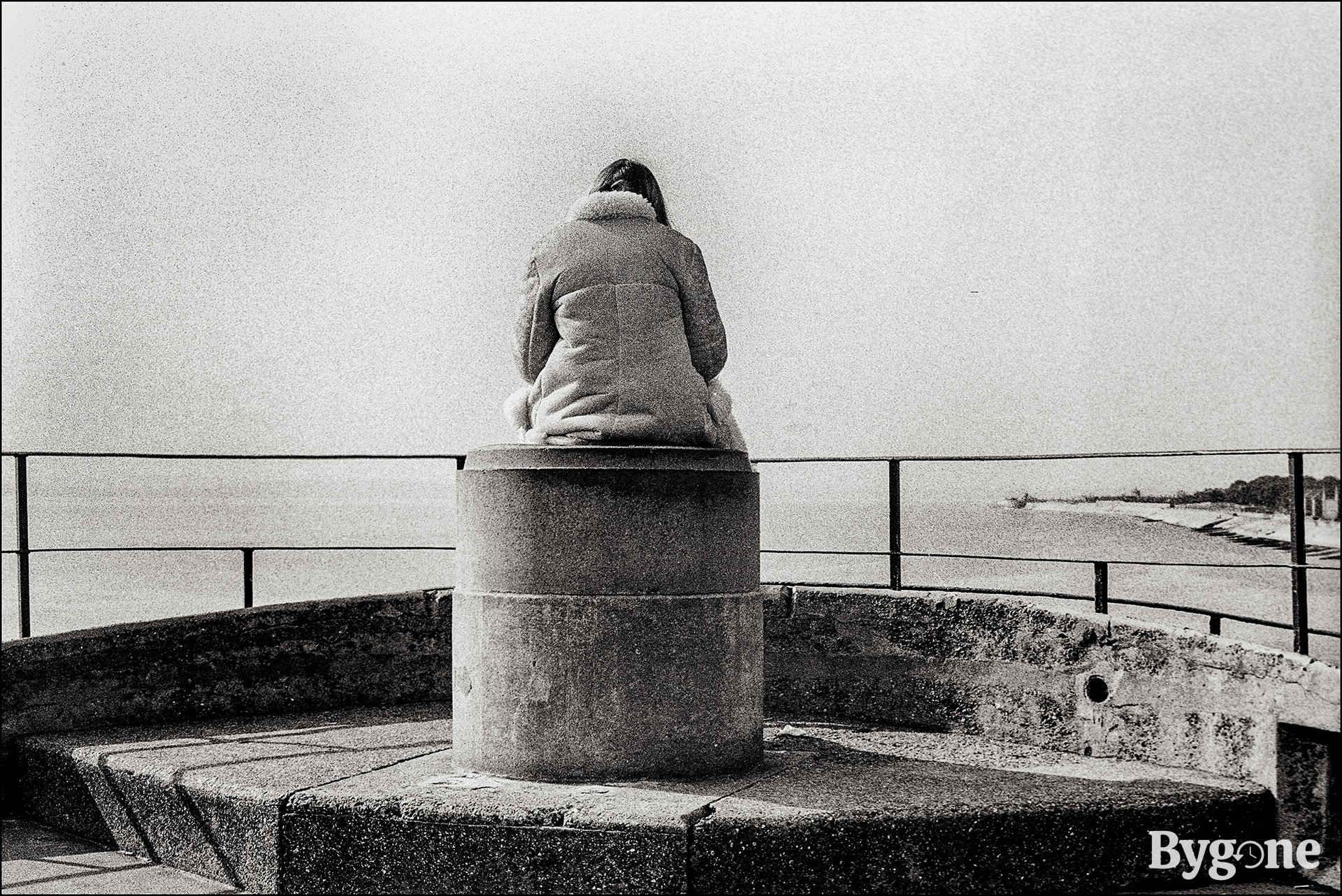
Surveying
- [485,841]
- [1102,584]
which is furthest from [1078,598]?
[485,841]

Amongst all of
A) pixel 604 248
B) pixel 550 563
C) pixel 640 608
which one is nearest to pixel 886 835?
pixel 640 608

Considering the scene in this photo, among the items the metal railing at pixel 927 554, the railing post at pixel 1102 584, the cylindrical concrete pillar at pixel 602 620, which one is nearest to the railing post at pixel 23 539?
the metal railing at pixel 927 554

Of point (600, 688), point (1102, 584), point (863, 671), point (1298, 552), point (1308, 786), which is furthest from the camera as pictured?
point (863, 671)

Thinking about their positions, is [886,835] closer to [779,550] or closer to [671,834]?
[671,834]

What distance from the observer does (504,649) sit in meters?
5.98

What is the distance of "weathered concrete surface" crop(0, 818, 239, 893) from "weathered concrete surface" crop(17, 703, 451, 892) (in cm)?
8

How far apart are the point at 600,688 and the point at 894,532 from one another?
2.81 metres

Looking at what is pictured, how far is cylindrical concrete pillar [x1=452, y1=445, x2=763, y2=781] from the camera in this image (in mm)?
5867

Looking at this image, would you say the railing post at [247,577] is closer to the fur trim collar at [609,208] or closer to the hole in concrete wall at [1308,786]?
the fur trim collar at [609,208]

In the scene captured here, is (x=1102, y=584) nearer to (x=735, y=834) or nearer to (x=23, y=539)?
(x=735, y=834)

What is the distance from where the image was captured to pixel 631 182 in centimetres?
670

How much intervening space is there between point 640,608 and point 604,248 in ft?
5.55

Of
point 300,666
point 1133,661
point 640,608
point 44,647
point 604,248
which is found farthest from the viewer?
point 300,666

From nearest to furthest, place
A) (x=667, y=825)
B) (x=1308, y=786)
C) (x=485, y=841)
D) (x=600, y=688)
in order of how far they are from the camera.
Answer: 1. (x=667, y=825)
2. (x=485, y=841)
3. (x=1308, y=786)
4. (x=600, y=688)
